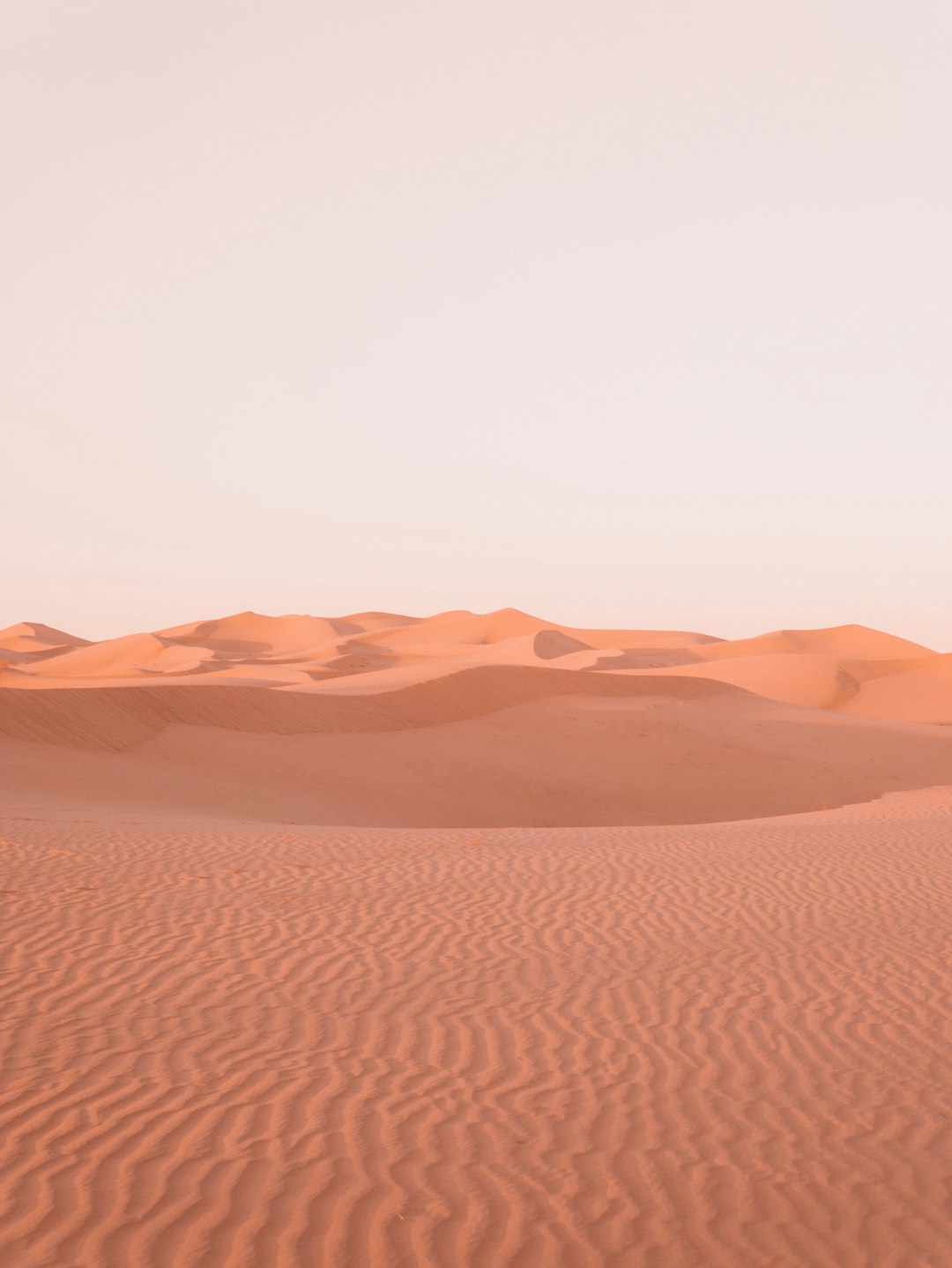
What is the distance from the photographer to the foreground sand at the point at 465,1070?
3988 mm

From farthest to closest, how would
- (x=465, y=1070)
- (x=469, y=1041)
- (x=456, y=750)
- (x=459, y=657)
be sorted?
(x=459, y=657) < (x=456, y=750) < (x=469, y=1041) < (x=465, y=1070)

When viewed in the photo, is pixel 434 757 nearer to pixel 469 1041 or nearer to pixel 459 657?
pixel 469 1041

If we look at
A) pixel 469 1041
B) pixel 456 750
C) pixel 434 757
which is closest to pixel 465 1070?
pixel 469 1041

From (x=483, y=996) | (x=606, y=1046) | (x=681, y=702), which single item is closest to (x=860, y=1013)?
(x=606, y=1046)

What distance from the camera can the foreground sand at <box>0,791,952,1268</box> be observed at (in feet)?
13.1

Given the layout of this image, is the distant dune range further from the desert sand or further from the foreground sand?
the foreground sand

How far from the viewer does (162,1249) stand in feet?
12.3

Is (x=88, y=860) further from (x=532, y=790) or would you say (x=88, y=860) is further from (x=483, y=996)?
(x=532, y=790)

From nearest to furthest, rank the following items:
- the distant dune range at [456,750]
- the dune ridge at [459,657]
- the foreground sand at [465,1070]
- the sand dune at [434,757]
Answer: the foreground sand at [465,1070] → the sand dune at [434,757] → the distant dune range at [456,750] → the dune ridge at [459,657]

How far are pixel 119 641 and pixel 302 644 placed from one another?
18.7 meters

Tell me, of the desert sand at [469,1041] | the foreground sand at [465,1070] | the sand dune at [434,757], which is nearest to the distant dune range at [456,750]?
the sand dune at [434,757]

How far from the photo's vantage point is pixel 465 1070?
5449 mm

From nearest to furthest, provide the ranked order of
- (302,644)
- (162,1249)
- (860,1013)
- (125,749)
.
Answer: (162,1249) → (860,1013) → (125,749) → (302,644)

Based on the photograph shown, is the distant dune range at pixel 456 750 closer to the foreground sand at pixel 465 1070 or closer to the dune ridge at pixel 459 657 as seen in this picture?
the dune ridge at pixel 459 657
